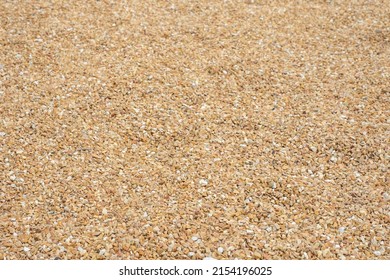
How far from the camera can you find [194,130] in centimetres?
414

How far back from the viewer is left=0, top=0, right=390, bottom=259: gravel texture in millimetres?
3258

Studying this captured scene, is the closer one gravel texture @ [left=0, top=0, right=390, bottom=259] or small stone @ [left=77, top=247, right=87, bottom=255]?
small stone @ [left=77, top=247, right=87, bottom=255]

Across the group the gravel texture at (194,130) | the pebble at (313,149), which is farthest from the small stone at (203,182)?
the pebble at (313,149)

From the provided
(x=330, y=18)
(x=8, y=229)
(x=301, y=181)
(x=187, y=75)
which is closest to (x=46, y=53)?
(x=187, y=75)

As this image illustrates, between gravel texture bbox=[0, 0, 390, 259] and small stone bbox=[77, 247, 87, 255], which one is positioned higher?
gravel texture bbox=[0, 0, 390, 259]

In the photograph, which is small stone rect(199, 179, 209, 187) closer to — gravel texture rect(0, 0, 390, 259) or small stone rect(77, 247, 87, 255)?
gravel texture rect(0, 0, 390, 259)

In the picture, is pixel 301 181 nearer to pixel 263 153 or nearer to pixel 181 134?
pixel 263 153

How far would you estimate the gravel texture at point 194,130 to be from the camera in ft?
10.7

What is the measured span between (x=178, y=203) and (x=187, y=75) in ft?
6.08

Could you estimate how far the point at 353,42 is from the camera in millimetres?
5363

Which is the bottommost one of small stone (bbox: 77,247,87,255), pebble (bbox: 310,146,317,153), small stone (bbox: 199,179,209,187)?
small stone (bbox: 77,247,87,255)

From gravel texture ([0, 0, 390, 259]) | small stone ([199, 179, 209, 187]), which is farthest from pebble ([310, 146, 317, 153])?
small stone ([199, 179, 209, 187])

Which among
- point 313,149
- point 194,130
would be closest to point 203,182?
point 194,130

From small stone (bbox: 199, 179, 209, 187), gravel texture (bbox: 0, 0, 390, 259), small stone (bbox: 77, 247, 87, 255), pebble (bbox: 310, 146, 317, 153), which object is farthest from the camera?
pebble (bbox: 310, 146, 317, 153)
